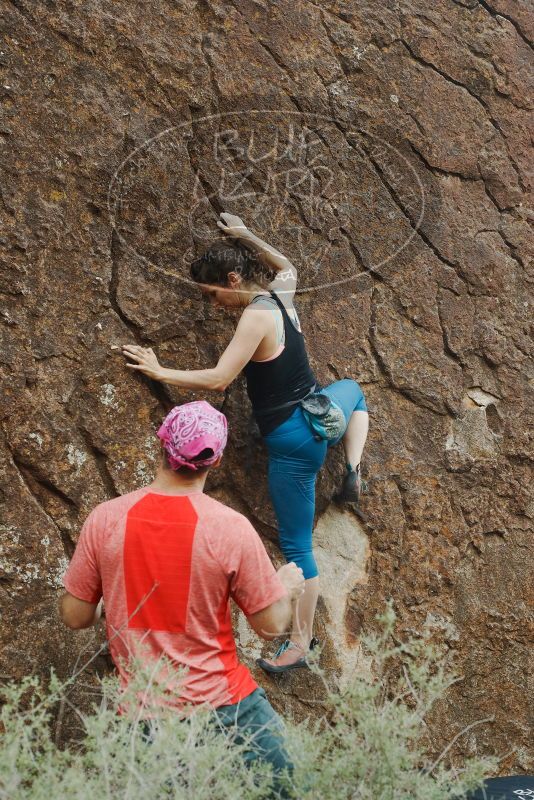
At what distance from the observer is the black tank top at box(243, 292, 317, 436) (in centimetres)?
382

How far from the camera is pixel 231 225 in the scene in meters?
4.16

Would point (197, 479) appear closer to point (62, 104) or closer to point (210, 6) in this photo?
point (62, 104)

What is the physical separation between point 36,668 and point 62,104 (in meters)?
2.24

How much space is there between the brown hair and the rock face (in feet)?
0.83

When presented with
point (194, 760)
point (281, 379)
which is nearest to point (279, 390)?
point (281, 379)

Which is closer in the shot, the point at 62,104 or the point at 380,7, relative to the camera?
the point at 62,104

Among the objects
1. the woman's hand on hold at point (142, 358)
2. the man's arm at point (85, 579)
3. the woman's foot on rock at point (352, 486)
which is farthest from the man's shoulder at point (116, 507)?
the woman's foot on rock at point (352, 486)

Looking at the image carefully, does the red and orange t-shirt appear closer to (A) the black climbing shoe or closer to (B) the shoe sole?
(B) the shoe sole

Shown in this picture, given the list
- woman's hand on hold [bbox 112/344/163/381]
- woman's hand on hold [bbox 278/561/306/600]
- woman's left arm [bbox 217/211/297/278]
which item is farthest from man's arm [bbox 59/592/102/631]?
woman's left arm [bbox 217/211/297/278]

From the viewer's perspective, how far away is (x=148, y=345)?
4.02 metres

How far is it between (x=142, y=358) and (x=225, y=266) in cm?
51

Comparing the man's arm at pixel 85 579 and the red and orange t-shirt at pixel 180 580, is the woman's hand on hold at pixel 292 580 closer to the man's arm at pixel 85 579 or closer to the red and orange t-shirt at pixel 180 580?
the red and orange t-shirt at pixel 180 580

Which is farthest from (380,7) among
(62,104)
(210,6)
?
(62,104)

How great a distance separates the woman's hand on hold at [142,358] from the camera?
151 inches
